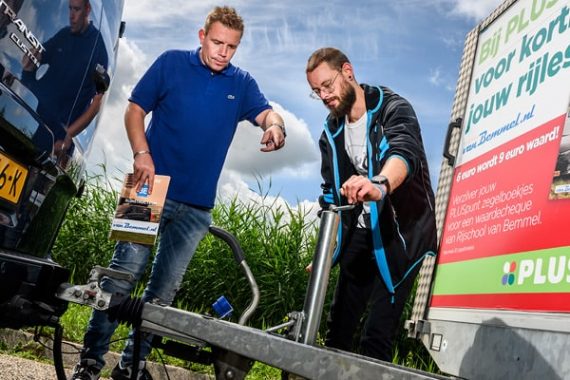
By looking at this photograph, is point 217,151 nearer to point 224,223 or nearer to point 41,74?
point 41,74

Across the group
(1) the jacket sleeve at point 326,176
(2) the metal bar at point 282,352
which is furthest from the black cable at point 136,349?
(1) the jacket sleeve at point 326,176

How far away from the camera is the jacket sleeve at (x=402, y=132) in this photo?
2.97 m

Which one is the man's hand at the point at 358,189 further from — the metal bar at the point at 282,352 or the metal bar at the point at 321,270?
the metal bar at the point at 282,352

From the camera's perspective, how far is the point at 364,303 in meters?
3.56

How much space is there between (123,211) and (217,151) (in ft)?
2.25

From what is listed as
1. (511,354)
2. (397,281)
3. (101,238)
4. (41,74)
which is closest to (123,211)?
(41,74)

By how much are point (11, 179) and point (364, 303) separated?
1.76 meters

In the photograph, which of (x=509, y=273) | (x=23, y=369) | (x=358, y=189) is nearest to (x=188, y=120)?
(x=358, y=189)

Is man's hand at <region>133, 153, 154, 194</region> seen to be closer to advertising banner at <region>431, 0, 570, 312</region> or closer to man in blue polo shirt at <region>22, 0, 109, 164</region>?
man in blue polo shirt at <region>22, 0, 109, 164</region>

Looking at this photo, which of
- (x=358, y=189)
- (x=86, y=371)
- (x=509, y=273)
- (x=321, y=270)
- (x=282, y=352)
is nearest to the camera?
(x=282, y=352)

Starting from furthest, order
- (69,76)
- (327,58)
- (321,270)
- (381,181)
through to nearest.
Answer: (327,58), (69,76), (381,181), (321,270)

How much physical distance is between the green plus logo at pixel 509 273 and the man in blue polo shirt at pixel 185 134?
1254 millimetres

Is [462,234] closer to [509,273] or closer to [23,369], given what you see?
[509,273]

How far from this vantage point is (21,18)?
2.42 metres
